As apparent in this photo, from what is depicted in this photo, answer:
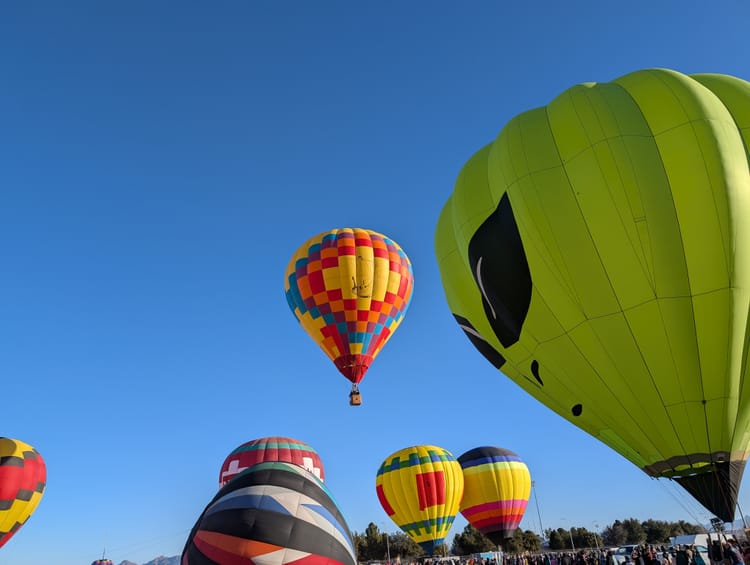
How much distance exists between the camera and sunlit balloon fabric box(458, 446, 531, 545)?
74.2ft

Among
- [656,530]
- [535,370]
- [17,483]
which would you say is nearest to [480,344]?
[535,370]

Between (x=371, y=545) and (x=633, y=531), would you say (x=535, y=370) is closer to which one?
(x=371, y=545)

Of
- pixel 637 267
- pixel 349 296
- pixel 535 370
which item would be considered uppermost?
pixel 349 296

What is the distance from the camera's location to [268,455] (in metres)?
Answer: 19.4

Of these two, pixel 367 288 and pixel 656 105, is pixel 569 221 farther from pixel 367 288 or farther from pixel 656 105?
pixel 367 288

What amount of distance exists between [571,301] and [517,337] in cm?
116

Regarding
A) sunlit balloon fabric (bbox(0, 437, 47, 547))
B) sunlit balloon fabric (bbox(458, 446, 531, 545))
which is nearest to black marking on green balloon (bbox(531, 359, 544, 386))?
sunlit balloon fabric (bbox(458, 446, 531, 545))

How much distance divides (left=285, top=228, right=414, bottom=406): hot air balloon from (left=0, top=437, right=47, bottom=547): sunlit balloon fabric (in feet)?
41.9

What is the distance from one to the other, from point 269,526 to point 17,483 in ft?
71.2

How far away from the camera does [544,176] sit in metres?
7.87

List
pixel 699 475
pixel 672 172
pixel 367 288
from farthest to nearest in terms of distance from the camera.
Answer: pixel 367 288, pixel 672 172, pixel 699 475

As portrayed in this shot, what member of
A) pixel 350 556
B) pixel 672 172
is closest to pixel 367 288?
pixel 672 172

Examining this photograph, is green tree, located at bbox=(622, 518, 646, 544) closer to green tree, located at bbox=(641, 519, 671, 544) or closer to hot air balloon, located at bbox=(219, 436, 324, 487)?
green tree, located at bbox=(641, 519, 671, 544)

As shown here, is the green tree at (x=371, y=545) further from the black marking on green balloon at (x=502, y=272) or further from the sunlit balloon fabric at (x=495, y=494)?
the black marking on green balloon at (x=502, y=272)
